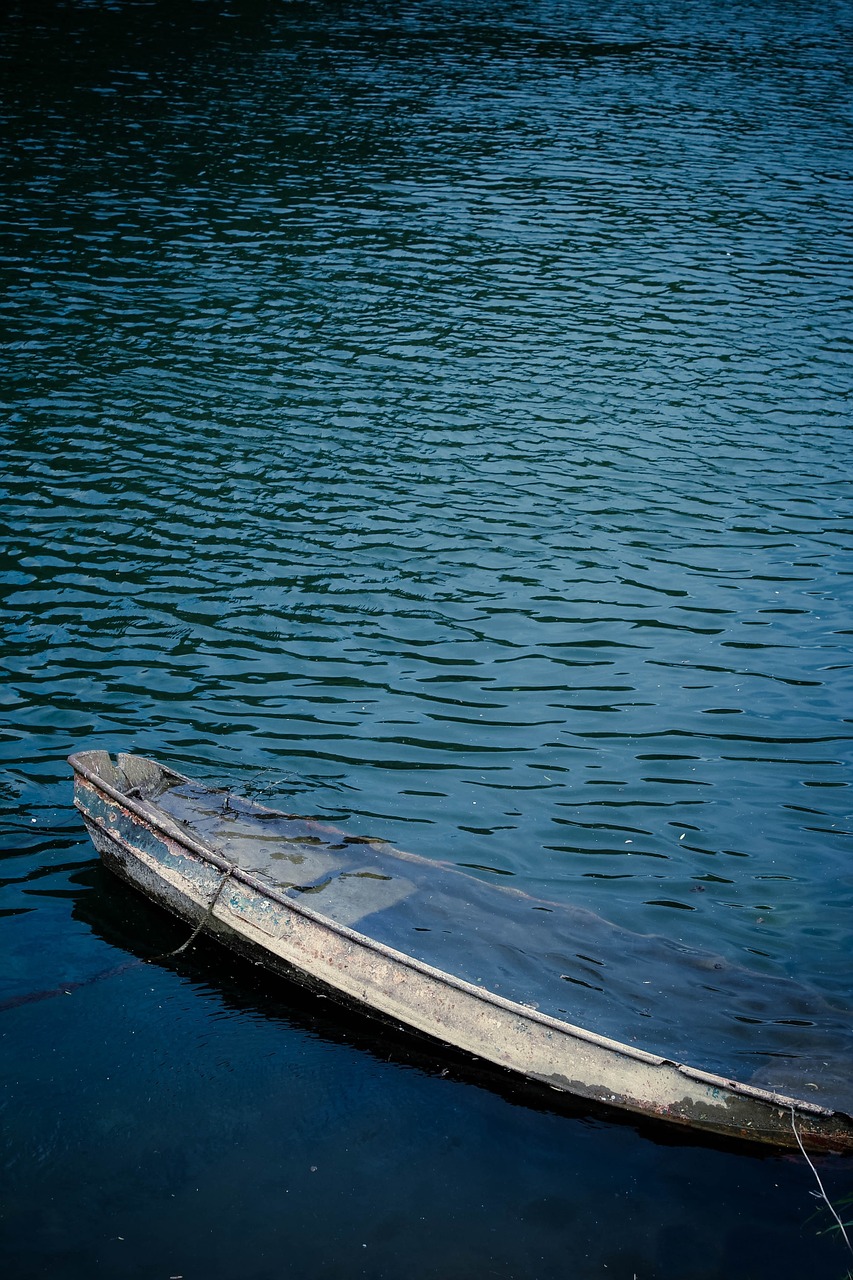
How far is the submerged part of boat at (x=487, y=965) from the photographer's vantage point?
12203 mm

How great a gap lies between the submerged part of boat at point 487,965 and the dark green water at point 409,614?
485mm

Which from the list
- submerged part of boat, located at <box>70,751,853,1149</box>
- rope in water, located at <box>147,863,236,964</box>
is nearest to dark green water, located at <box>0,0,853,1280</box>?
rope in water, located at <box>147,863,236,964</box>

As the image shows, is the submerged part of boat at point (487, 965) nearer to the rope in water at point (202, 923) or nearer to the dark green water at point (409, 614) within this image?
the rope in water at point (202, 923)

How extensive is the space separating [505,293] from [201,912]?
2463 centimetres

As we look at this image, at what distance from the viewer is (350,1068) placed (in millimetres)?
13078

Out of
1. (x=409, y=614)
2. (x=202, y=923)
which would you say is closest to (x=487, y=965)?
(x=202, y=923)

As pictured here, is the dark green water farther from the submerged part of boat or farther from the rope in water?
Answer: the submerged part of boat

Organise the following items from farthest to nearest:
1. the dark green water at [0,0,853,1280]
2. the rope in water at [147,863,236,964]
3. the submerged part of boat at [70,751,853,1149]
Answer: the rope in water at [147,863,236,964], the submerged part of boat at [70,751,853,1149], the dark green water at [0,0,853,1280]

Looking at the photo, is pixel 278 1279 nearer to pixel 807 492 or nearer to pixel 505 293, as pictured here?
pixel 807 492

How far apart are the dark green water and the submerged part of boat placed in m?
0.49

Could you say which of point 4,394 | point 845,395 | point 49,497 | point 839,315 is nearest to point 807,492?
point 845,395

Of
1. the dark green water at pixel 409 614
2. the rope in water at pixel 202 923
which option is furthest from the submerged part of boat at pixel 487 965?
the dark green water at pixel 409 614

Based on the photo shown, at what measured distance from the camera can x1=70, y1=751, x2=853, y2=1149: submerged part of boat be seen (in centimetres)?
1220

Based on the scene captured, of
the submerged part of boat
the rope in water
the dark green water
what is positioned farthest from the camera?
the rope in water
